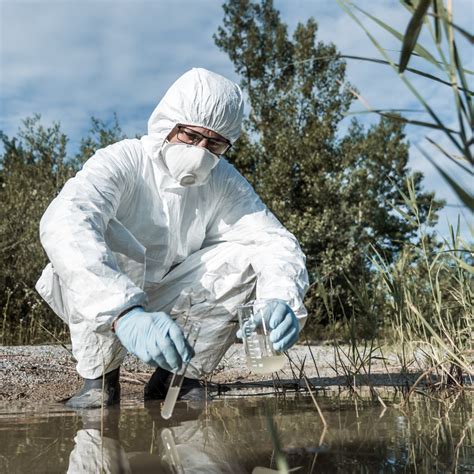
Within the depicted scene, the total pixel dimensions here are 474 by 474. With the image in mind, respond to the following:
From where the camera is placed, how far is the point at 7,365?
10.9ft

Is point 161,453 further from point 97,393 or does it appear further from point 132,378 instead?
point 132,378

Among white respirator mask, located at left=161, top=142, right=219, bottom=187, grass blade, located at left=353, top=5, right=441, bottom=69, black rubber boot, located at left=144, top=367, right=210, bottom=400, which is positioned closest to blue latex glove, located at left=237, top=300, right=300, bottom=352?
black rubber boot, located at left=144, top=367, right=210, bottom=400

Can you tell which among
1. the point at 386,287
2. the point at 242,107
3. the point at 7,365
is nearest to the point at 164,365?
the point at 386,287

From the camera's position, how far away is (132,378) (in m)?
3.12

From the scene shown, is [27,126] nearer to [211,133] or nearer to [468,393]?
[211,133]

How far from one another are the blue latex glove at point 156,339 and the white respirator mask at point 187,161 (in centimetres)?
83

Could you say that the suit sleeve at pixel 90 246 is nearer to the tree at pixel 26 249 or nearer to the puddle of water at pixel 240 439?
the puddle of water at pixel 240 439

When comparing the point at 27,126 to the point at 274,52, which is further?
the point at 274,52

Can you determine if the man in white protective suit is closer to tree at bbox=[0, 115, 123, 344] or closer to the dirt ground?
the dirt ground

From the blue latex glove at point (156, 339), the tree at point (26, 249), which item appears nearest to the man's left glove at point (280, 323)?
the blue latex glove at point (156, 339)

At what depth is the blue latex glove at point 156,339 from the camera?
1727 mm

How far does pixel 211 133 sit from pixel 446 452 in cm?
164

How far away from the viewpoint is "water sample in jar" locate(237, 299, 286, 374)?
80.0 inches

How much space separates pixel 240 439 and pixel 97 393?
37.9 inches
